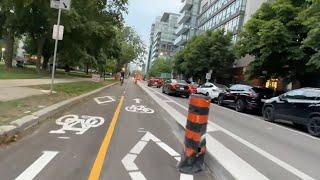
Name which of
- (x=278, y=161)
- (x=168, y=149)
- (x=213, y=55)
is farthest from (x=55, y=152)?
(x=213, y=55)

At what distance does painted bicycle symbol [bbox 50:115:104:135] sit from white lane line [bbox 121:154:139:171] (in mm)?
2537

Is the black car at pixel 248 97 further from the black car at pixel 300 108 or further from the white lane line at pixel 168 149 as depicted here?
the white lane line at pixel 168 149

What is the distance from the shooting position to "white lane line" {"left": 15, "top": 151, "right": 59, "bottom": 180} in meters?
6.52

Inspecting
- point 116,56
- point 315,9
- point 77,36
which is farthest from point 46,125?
point 116,56

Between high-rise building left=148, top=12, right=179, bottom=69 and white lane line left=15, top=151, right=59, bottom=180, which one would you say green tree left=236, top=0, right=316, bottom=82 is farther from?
high-rise building left=148, top=12, right=179, bottom=69

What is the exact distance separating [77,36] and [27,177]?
138ft

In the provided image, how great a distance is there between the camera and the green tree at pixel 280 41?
29.8 metres

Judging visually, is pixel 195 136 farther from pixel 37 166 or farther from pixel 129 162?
pixel 37 166

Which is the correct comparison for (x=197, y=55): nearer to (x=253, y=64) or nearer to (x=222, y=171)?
(x=253, y=64)

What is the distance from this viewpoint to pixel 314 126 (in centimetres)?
1695

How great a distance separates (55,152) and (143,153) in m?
1.52

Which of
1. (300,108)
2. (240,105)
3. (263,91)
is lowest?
(240,105)

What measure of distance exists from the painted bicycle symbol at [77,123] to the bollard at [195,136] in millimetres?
3535

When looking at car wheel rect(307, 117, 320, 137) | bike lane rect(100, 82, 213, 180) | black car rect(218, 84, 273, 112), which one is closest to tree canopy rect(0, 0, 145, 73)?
black car rect(218, 84, 273, 112)
